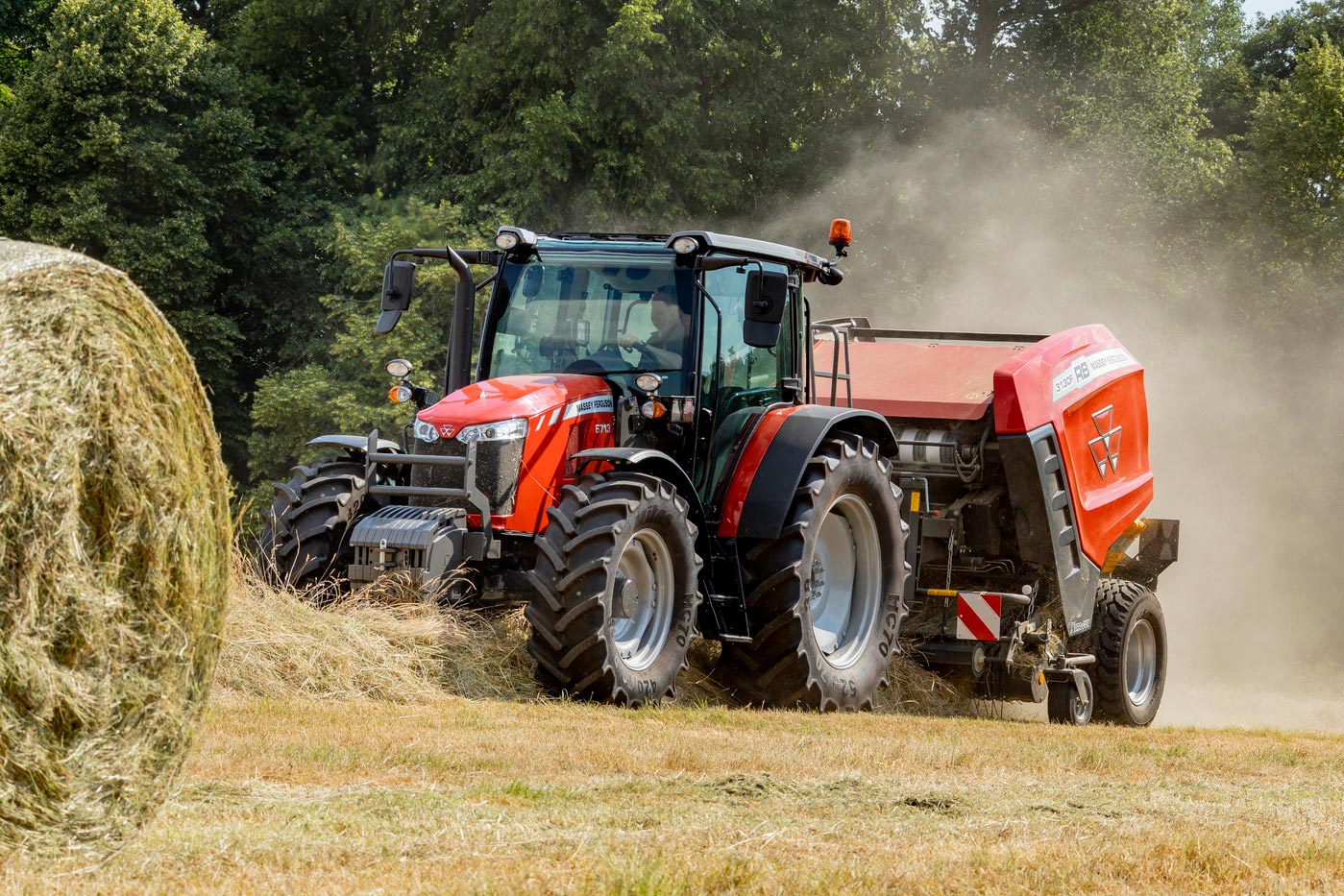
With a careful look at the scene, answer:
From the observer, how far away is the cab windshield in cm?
906

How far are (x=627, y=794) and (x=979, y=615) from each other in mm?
5193

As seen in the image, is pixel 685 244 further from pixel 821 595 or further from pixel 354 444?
pixel 821 595

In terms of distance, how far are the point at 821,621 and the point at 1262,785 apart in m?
3.34

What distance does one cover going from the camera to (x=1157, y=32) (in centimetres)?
2700

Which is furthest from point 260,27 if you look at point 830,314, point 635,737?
point 635,737

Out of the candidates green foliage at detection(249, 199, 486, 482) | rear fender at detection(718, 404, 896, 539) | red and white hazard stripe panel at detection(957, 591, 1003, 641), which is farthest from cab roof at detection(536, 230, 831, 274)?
green foliage at detection(249, 199, 486, 482)

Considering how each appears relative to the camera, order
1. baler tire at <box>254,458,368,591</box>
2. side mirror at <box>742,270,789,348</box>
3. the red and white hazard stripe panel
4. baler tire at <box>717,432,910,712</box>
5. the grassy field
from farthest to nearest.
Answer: the red and white hazard stripe panel, baler tire at <box>717,432,910,712</box>, baler tire at <box>254,458,368,591</box>, side mirror at <box>742,270,789,348</box>, the grassy field

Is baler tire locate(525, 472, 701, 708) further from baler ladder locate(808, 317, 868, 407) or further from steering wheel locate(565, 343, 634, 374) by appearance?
baler ladder locate(808, 317, 868, 407)

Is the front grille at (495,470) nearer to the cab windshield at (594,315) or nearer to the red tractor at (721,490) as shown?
the red tractor at (721,490)

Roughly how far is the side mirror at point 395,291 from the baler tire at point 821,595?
93.1 inches

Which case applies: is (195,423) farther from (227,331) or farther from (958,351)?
(227,331)

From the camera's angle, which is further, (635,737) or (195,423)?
(635,737)

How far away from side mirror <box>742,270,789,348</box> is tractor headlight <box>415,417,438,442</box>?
176cm

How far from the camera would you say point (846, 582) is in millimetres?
9930
